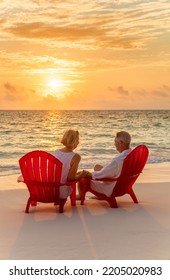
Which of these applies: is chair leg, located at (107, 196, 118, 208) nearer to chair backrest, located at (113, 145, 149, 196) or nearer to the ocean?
chair backrest, located at (113, 145, 149, 196)

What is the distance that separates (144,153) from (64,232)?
62.9 inches

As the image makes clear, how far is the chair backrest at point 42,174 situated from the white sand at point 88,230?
26 centimetres

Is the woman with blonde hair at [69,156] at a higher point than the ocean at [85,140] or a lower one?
higher

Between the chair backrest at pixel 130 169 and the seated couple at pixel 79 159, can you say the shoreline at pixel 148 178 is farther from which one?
the chair backrest at pixel 130 169

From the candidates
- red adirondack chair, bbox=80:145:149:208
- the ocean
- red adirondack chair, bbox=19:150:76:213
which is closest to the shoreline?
the ocean

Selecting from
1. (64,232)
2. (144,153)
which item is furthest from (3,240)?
(144,153)

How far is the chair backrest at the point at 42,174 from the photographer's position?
617cm

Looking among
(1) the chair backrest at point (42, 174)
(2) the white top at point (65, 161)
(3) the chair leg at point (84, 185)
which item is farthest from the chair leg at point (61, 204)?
(3) the chair leg at point (84, 185)

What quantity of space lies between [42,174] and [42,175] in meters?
0.01

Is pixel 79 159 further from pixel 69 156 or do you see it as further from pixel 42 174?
pixel 42 174

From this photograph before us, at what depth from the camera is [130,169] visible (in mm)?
6602

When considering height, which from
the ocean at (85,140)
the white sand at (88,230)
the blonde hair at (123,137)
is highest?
the blonde hair at (123,137)

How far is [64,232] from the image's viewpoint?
18.5 ft
